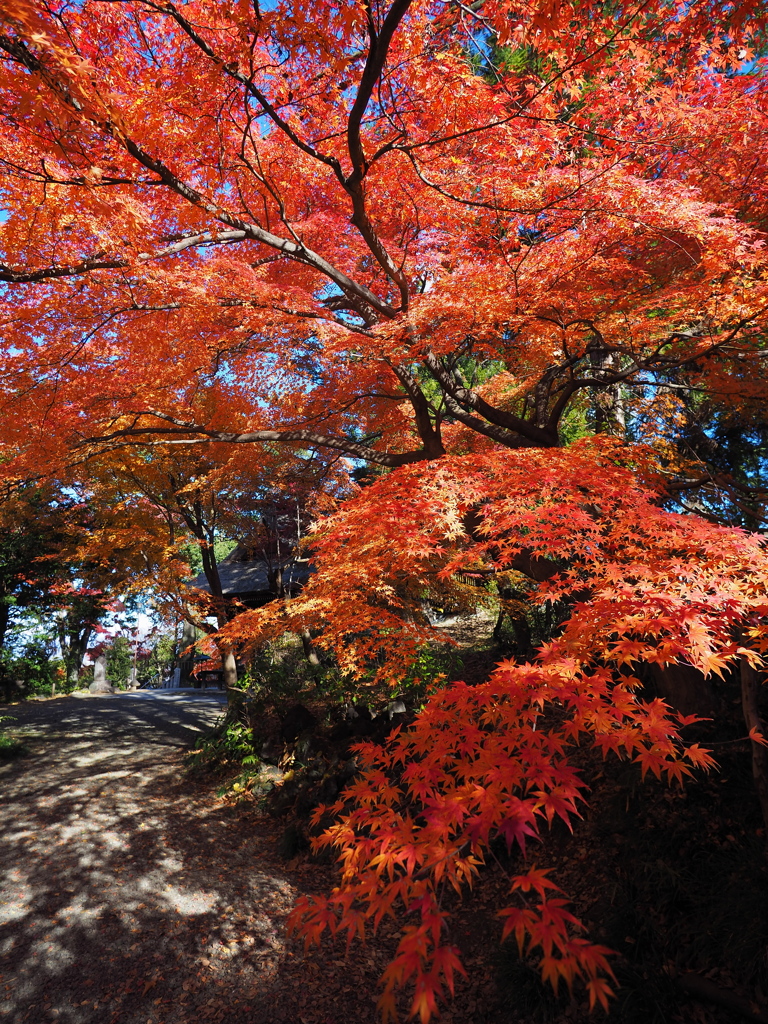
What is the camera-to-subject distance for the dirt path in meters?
4.42

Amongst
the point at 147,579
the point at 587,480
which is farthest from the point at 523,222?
the point at 147,579

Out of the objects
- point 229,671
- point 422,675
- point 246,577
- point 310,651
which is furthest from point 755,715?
point 246,577

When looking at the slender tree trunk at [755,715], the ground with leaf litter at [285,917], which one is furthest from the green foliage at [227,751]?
the slender tree trunk at [755,715]

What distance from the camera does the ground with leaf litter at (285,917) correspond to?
4.04 meters

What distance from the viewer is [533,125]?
6.25 metres

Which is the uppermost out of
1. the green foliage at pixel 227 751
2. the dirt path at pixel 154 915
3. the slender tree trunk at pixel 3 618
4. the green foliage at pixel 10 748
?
the slender tree trunk at pixel 3 618

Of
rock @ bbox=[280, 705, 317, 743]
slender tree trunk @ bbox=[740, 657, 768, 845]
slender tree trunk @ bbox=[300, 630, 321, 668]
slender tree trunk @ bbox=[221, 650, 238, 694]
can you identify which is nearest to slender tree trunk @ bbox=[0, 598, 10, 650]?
slender tree trunk @ bbox=[221, 650, 238, 694]

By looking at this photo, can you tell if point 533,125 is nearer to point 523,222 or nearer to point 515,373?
point 523,222

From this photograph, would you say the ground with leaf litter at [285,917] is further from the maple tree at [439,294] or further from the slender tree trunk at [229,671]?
the slender tree trunk at [229,671]

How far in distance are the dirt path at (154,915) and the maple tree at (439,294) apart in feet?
2.99

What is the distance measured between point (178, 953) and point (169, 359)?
24.5ft

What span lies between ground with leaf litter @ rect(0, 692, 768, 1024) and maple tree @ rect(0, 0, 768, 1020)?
0.66 m

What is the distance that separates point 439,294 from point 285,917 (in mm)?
7254

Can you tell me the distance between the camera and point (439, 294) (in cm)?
637
